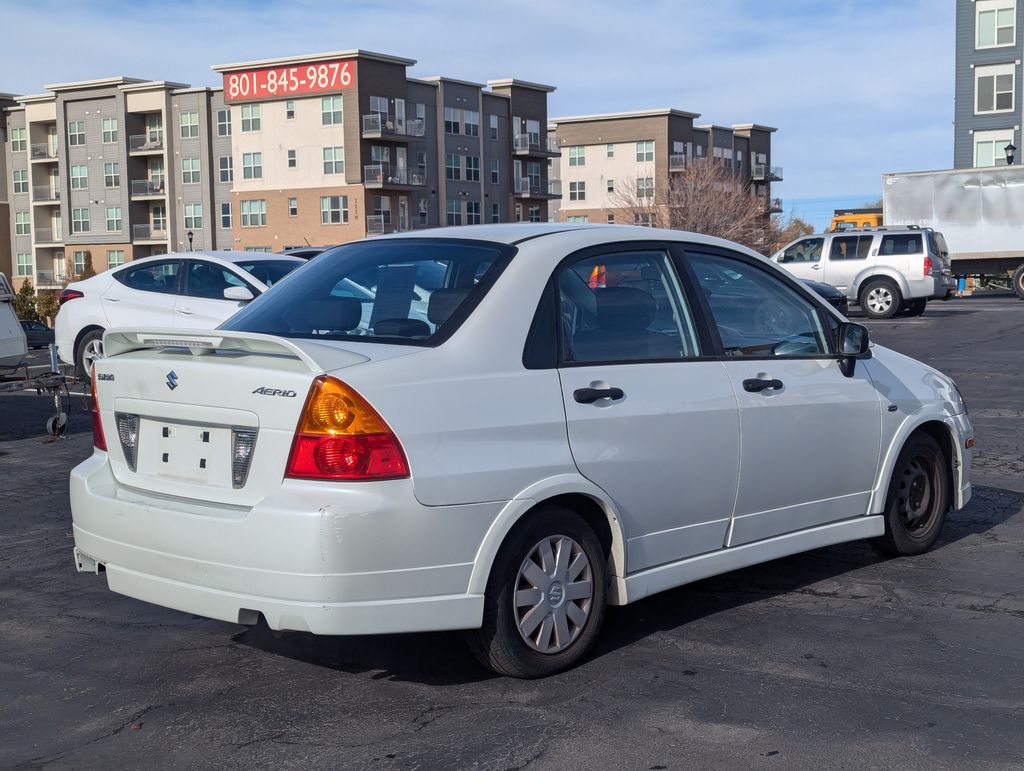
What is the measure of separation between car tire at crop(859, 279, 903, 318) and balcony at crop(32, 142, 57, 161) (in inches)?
3012

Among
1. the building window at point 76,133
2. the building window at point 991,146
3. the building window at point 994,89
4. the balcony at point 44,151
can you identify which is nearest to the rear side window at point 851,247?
the building window at point 991,146

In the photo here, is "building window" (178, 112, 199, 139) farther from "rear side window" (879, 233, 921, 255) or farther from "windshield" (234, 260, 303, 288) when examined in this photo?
"windshield" (234, 260, 303, 288)

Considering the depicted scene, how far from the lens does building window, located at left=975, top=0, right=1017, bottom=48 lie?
5459cm

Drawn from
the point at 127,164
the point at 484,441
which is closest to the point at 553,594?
the point at 484,441

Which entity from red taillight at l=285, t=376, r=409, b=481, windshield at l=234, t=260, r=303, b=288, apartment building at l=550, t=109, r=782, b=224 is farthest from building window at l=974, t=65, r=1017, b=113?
red taillight at l=285, t=376, r=409, b=481

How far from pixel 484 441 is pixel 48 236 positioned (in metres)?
97.4

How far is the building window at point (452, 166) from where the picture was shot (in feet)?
286

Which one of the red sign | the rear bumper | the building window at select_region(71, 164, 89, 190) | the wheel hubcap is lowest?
the wheel hubcap

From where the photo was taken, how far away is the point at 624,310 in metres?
5.12

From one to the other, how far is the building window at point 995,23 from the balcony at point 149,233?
56954mm

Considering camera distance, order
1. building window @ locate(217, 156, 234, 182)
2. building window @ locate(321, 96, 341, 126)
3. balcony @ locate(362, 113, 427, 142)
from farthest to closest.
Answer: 1. building window @ locate(217, 156, 234, 182)
2. building window @ locate(321, 96, 341, 126)
3. balcony @ locate(362, 113, 427, 142)

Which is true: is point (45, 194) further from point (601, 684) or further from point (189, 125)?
point (601, 684)

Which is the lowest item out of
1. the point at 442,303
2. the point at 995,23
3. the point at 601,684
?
the point at 601,684

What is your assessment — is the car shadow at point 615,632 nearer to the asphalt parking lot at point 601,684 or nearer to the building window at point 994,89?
the asphalt parking lot at point 601,684
